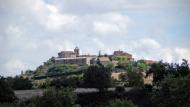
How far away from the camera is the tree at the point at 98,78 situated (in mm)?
99062

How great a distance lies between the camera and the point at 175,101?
62.4 m

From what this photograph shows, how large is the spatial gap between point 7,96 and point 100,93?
65.6ft

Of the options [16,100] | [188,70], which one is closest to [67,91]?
[16,100]

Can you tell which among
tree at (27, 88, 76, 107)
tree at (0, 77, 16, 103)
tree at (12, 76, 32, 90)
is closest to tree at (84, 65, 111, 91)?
tree at (0, 77, 16, 103)

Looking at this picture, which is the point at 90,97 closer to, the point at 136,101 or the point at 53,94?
the point at 136,101

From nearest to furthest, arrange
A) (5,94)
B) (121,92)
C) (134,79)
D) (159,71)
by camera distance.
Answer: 1. (5,94)
2. (121,92)
3. (159,71)
4. (134,79)

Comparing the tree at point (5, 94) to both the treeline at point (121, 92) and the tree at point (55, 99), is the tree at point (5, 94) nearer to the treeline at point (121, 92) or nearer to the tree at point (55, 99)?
the treeline at point (121, 92)

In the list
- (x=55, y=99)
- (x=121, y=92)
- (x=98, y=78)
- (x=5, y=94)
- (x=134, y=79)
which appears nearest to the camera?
(x=55, y=99)

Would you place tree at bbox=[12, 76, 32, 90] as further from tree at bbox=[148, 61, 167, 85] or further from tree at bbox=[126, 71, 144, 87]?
tree at bbox=[148, 61, 167, 85]

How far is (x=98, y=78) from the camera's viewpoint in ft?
326

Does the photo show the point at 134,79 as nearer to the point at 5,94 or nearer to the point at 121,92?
the point at 121,92

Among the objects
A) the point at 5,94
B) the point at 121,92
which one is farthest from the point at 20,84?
the point at 5,94

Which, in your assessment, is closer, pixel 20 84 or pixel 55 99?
pixel 55 99

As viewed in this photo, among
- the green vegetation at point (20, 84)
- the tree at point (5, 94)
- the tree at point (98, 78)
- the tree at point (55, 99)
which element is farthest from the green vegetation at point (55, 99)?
the green vegetation at point (20, 84)
